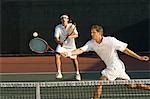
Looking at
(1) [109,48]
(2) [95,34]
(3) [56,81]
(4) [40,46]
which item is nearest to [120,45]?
(1) [109,48]

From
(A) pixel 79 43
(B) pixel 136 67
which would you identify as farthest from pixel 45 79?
(A) pixel 79 43

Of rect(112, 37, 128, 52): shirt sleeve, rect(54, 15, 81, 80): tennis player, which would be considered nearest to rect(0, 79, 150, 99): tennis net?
rect(112, 37, 128, 52): shirt sleeve

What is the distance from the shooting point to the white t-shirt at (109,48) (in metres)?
5.37

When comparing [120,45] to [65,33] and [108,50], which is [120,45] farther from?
[65,33]

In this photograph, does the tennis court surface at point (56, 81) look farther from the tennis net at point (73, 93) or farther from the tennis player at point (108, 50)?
the tennis player at point (108, 50)

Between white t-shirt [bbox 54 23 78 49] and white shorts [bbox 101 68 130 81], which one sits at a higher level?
white t-shirt [bbox 54 23 78 49]

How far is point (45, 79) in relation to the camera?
7949 mm

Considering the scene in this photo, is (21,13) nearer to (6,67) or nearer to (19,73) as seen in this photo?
(6,67)

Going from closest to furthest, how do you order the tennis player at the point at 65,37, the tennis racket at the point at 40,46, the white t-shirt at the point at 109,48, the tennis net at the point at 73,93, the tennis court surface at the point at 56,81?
the tennis court surface at the point at 56,81 < the tennis racket at the point at 40,46 < the white t-shirt at the point at 109,48 < the tennis net at the point at 73,93 < the tennis player at the point at 65,37

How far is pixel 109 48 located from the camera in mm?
5414

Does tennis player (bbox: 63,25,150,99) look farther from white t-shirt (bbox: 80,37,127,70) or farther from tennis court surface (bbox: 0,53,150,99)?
tennis court surface (bbox: 0,53,150,99)

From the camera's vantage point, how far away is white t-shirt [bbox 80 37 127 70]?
17.6 ft

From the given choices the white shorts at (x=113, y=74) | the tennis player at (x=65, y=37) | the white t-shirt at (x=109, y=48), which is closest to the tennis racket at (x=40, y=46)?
the white t-shirt at (x=109, y=48)

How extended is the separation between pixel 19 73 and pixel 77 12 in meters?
3.68
